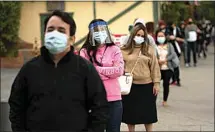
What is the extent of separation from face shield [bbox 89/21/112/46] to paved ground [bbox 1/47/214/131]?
3131 millimetres

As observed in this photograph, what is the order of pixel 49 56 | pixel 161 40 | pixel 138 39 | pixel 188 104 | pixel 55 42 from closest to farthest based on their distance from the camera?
pixel 55 42 → pixel 49 56 → pixel 138 39 → pixel 161 40 → pixel 188 104

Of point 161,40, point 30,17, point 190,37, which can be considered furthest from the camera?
point 190,37

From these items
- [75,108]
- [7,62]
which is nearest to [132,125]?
[75,108]

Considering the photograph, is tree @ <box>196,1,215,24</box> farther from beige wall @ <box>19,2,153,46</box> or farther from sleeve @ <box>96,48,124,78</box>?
sleeve @ <box>96,48,124,78</box>

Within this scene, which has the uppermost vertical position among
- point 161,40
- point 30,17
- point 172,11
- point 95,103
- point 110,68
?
point 172,11

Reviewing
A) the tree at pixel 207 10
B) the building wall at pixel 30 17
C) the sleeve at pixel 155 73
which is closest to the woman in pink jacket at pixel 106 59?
the sleeve at pixel 155 73

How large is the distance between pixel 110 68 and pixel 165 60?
504 centimetres

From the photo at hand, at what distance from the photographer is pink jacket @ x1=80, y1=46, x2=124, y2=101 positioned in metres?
5.40

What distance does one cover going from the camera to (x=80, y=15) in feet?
60.7

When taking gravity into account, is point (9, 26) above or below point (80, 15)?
below

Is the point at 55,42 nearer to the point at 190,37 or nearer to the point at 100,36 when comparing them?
the point at 100,36

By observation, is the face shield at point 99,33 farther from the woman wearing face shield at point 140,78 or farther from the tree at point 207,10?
the tree at point 207,10

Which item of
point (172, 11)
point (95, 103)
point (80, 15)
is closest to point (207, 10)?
point (172, 11)

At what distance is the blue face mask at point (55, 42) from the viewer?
11.1ft
